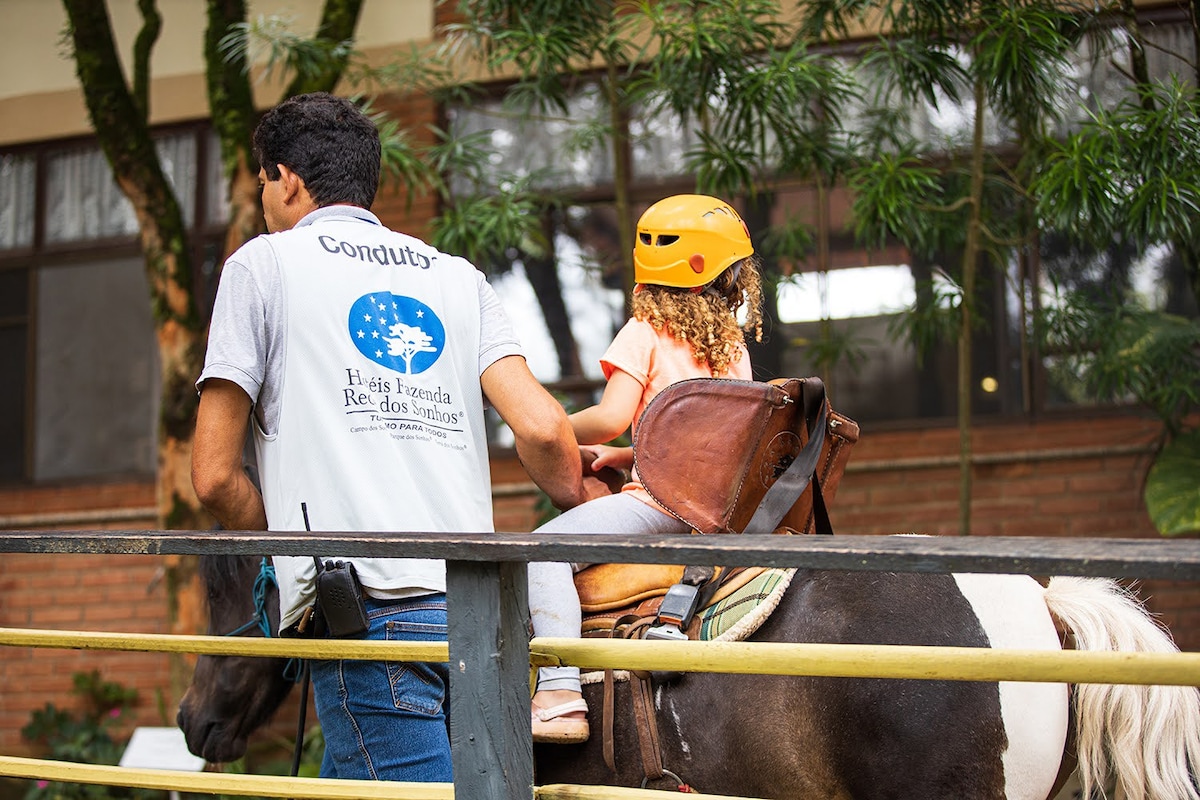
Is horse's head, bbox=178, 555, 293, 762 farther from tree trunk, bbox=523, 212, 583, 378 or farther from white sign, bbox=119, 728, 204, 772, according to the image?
tree trunk, bbox=523, 212, 583, 378

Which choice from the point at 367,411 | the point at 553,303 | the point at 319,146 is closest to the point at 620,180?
the point at 553,303

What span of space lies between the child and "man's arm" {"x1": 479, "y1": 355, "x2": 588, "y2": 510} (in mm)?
460

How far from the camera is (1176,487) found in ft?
17.6

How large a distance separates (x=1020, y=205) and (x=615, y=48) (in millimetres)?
2095

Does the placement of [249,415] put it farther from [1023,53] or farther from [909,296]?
[909,296]

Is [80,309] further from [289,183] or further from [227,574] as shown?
[289,183]

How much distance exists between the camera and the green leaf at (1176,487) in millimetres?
5188

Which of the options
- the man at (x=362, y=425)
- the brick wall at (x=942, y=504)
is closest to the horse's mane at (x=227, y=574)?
the man at (x=362, y=425)

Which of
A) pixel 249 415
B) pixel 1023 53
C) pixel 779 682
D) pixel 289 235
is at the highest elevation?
pixel 1023 53

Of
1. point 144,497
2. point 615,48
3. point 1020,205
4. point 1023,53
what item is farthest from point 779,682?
point 144,497

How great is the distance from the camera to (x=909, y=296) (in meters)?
6.54

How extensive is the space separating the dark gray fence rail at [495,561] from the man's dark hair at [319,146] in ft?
2.63

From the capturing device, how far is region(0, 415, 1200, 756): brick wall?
20.8ft

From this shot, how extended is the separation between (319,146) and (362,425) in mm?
613
